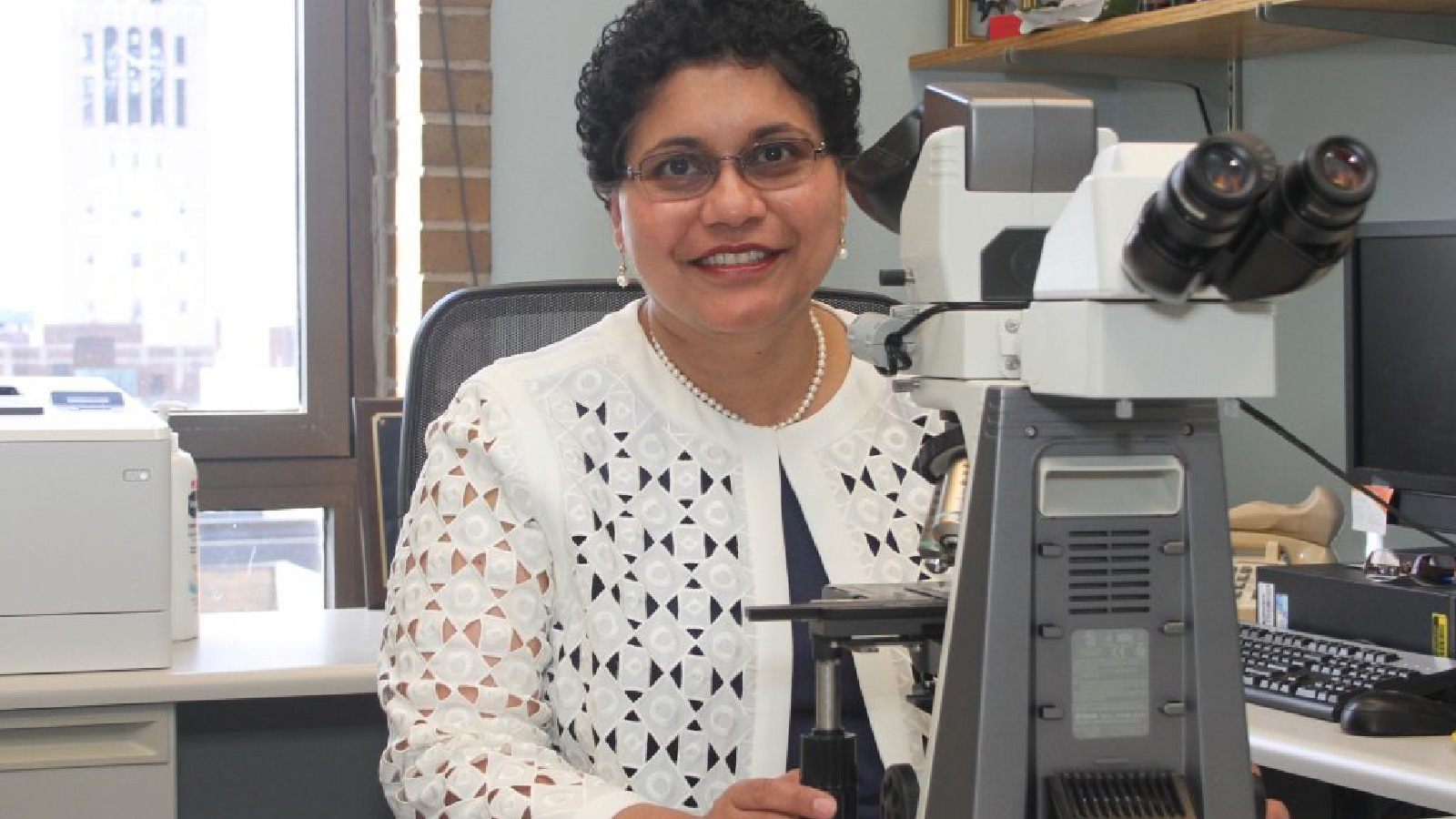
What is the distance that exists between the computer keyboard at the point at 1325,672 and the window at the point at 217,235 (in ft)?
5.16

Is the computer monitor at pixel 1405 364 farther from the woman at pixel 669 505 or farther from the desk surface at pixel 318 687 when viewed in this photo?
the woman at pixel 669 505

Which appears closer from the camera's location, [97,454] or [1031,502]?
[1031,502]

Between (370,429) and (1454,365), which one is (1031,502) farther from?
(370,429)

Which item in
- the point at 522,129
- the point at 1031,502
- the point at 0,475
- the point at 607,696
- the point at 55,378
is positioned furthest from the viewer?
the point at 522,129

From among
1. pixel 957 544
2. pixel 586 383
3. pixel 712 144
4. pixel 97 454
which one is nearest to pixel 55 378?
pixel 97 454

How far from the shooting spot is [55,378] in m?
2.28

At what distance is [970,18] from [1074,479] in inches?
85.5

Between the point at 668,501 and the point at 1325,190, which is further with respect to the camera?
the point at 668,501

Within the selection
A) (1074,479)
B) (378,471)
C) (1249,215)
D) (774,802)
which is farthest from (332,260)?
(1249,215)

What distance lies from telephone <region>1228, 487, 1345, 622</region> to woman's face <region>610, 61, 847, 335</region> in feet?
3.49

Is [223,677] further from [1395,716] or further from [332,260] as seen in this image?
[1395,716]

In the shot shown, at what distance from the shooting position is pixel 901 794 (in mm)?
1036

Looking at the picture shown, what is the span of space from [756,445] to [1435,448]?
3.20 ft

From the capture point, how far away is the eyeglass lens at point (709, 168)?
4.57 feet
